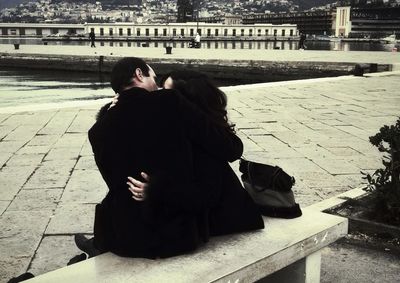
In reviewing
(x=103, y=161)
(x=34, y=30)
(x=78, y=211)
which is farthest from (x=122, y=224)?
(x=34, y=30)

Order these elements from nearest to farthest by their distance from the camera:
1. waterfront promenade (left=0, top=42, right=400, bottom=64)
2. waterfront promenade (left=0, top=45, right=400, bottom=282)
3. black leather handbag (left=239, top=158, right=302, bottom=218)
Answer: black leather handbag (left=239, top=158, right=302, bottom=218) → waterfront promenade (left=0, top=45, right=400, bottom=282) → waterfront promenade (left=0, top=42, right=400, bottom=64)

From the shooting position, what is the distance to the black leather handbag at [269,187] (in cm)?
227

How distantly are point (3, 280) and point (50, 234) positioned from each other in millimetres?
667

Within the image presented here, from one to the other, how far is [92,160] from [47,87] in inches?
686

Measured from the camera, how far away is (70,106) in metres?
9.05

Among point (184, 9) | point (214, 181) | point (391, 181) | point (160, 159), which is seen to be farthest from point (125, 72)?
point (184, 9)

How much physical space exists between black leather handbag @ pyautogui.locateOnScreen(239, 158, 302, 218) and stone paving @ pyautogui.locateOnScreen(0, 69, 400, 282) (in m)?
1.29

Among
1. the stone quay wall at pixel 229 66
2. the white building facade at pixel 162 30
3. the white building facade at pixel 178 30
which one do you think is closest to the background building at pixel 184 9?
the white building facade at pixel 162 30

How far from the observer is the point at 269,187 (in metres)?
2.28

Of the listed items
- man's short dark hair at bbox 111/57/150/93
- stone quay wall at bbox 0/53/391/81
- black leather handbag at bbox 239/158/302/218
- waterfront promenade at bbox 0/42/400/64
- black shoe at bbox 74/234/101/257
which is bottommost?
stone quay wall at bbox 0/53/391/81

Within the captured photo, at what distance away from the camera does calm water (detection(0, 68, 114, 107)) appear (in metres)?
17.7

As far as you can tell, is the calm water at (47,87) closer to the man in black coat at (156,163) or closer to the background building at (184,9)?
the man in black coat at (156,163)

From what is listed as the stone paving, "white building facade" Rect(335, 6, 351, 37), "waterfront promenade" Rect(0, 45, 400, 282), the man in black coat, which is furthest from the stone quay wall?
"white building facade" Rect(335, 6, 351, 37)

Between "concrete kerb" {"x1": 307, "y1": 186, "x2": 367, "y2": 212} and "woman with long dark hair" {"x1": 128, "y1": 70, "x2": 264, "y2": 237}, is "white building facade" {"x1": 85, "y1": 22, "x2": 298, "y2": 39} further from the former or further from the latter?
"woman with long dark hair" {"x1": 128, "y1": 70, "x2": 264, "y2": 237}
